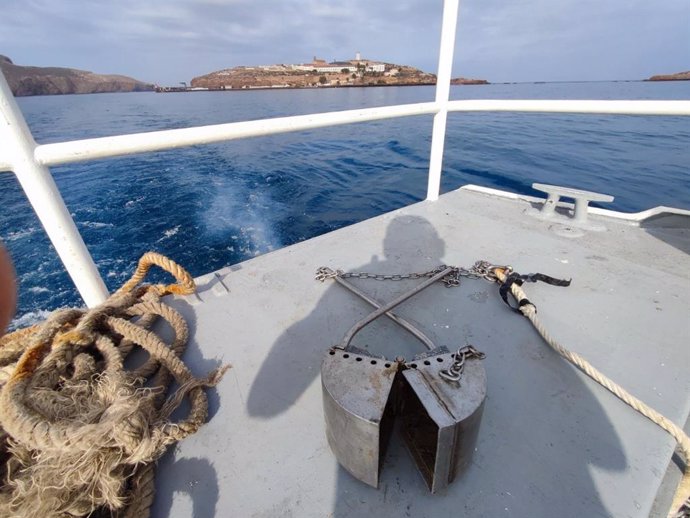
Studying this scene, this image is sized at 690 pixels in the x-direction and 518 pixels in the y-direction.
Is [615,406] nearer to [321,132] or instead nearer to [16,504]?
[16,504]

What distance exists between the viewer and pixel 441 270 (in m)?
1.56

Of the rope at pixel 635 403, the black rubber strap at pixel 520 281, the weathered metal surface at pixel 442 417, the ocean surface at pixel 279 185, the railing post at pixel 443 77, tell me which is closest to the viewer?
the weathered metal surface at pixel 442 417

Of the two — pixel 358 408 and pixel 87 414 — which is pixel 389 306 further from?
pixel 87 414

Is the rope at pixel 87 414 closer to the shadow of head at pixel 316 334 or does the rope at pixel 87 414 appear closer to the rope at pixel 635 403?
the shadow of head at pixel 316 334

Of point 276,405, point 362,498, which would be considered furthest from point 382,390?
point 276,405

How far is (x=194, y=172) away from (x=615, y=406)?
784cm

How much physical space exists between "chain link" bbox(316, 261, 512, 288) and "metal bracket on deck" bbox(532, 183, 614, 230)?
0.84 metres

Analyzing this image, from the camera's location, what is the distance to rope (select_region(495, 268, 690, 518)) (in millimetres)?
843

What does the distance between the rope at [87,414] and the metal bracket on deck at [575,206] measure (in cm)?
221

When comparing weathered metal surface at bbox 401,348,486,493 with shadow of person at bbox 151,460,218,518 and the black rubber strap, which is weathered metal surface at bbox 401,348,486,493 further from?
the black rubber strap

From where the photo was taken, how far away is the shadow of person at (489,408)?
762 mm

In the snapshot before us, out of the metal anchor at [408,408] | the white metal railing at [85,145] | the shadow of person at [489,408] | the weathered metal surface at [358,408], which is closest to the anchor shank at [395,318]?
the shadow of person at [489,408]

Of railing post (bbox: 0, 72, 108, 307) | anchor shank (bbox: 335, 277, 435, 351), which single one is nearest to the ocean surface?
railing post (bbox: 0, 72, 108, 307)

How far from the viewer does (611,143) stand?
935 cm
